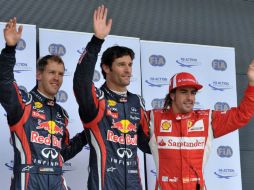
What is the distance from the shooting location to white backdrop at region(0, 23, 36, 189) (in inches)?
163

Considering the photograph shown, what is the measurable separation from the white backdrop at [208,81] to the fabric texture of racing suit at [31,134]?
1641 mm

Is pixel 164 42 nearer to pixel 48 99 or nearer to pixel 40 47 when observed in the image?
pixel 40 47

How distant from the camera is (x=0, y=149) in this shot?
163 inches

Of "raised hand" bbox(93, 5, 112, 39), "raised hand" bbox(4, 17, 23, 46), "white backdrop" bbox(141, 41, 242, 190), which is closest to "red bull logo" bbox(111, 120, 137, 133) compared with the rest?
"raised hand" bbox(93, 5, 112, 39)

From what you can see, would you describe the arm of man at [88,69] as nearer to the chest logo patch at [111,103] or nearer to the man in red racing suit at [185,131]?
the chest logo patch at [111,103]

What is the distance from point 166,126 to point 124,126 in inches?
13.3

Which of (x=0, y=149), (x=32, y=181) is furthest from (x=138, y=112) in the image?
(x=0, y=149)

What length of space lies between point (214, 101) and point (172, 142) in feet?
5.85

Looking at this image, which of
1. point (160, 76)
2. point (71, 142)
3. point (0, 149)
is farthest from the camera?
point (160, 76)

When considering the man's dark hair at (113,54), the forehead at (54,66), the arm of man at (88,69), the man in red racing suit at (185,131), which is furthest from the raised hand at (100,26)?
the man in red racing suit at (185,131)

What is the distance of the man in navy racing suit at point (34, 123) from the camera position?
3055 mm

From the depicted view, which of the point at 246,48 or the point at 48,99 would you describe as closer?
the point at 48,99

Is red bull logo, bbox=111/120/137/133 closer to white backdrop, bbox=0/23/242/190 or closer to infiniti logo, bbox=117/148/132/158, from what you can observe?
infiniti logo, bbox=117/148/132/158

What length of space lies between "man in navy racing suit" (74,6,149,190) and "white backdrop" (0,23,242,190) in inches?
42.5
